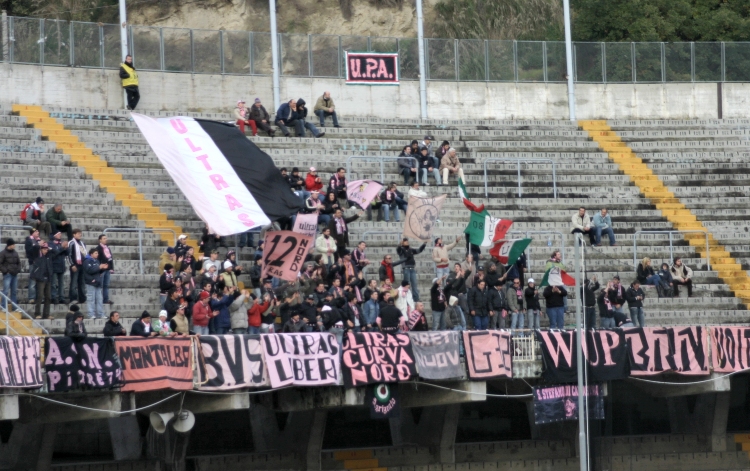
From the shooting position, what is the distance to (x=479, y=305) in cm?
2580

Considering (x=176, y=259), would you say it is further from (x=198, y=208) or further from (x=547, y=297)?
(x=547, y=297)

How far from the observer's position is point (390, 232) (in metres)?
30.3

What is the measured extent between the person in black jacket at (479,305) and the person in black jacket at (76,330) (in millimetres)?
7606

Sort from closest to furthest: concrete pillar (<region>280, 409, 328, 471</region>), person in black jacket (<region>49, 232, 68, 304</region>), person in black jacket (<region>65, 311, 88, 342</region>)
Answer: person in black jacket (<region>65, 311, 88, 342</region>) < person in black jacket (<region>49, 232, 68, 304</region>) < concrete pillar (<region>280, 409, 328, 471</region>)

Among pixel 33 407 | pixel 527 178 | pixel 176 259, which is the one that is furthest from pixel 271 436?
pixel 527 178

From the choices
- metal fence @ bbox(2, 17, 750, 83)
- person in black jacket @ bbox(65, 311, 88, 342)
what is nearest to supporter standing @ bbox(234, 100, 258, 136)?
metal fence @ bbox(2, 17, 750, 83)

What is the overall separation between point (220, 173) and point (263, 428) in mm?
5240

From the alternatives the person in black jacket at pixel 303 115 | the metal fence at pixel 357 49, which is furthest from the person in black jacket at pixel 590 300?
the metal fence at pixel 357 49

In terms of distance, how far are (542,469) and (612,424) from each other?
75.4 inches

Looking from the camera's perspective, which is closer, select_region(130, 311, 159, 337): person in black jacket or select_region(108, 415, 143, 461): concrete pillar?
select_region(130, 311, 159, 337): person in black jacket

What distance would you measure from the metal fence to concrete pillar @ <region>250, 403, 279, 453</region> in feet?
41.7

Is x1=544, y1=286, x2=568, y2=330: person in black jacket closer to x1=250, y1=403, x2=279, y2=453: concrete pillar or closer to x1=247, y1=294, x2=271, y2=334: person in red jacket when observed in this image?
x1=250, y1=403, x2=279, y2=453: concrete pillar

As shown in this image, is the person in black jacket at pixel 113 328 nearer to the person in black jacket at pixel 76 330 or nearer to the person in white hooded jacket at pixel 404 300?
the person in black jacket at pixel 76 330

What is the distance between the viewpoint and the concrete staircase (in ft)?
94.8
